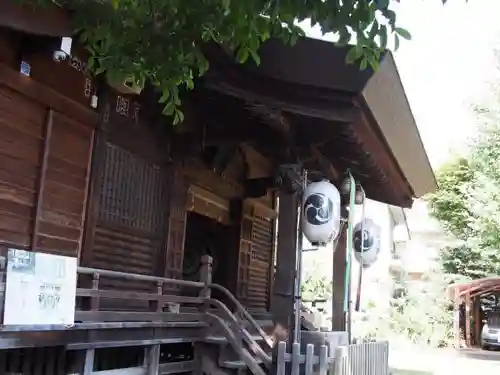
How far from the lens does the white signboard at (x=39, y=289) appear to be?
4.43m

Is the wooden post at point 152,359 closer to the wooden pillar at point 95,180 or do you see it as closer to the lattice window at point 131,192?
the wooden pillar at point 95,180

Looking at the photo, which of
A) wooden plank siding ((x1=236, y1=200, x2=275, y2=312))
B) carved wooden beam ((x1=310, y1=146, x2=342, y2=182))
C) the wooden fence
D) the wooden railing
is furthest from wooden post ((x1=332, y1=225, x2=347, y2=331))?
the wooden railing

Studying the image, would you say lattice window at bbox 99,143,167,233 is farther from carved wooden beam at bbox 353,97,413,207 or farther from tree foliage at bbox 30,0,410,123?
tree foliage at bbox 30,0,410,123

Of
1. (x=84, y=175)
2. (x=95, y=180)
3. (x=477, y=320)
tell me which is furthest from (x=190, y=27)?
(x=477, y=320)

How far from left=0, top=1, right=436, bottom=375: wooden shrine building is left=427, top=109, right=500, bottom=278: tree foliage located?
13414mm

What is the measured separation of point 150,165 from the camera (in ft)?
25.5

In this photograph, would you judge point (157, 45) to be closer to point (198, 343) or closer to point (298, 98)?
point (298, 98)

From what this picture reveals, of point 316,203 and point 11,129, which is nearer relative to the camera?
point 11,129

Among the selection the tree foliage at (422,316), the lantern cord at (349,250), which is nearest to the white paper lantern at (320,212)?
the lantern cord at (349,250)

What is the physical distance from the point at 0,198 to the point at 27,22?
157 centimetres

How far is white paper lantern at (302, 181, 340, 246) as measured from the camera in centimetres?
802

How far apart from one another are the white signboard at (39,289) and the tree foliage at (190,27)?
1.56 m

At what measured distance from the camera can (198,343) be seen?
711cm

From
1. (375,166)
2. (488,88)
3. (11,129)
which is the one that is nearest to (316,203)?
(375,166)
